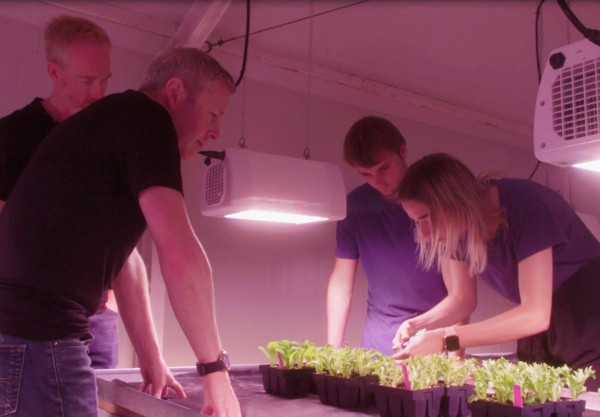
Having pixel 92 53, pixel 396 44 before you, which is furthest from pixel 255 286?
pixel 92 53

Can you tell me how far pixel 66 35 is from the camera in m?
1.76

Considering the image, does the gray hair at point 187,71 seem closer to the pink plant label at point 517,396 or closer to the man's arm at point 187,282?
the man's arm at point 187,282

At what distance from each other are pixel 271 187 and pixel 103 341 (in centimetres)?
98

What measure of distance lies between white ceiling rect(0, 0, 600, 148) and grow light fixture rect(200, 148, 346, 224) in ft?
4.87

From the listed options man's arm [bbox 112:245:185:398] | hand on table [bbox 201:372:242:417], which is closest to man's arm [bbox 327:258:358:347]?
man's arm [bbox 112:245:185:398]

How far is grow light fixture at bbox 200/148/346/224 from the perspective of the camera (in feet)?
6.57

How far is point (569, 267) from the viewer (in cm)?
181

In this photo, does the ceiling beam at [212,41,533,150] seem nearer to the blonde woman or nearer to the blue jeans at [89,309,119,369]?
the blue jeans at [89,309,119,369]

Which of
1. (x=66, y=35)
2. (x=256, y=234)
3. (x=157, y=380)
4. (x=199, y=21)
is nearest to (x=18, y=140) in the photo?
(x=66, y=35)

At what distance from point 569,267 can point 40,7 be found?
10.6ft

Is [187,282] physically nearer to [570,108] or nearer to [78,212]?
[78,212]

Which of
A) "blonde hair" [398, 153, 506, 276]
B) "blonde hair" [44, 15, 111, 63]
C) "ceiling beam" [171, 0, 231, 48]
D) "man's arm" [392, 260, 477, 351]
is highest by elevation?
"ceiling beam" [171, 0, 231, 48]

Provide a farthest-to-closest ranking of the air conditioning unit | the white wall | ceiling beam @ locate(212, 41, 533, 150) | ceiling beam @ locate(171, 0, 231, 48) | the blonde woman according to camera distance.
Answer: ceiling beam @ locate(212, 41, 533, 150) → the white wall → ceiling beam @ locate(171, 0, 231, 48) → the blonde woman → the air conditioning unit

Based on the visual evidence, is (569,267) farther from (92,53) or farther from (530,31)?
(530,31)
